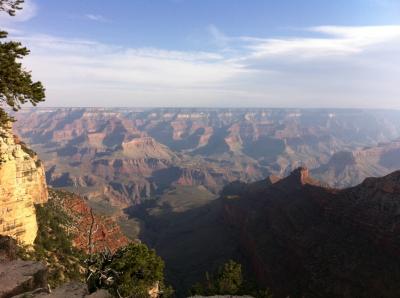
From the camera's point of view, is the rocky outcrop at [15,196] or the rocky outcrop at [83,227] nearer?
the rocky outcrop at [15,196]

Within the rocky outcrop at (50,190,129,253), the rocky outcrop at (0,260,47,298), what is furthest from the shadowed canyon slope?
the rocky outcrop at (0,260,47,298)

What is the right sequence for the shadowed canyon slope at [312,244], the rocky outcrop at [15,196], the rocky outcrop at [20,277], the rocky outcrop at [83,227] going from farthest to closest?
the rocky outcrop at [83,227]
the shadowed canyon slope at [312,244]
the rocky outcrop at [15,196]
the rocky outcrop at [20,277]

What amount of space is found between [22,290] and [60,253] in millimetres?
34545

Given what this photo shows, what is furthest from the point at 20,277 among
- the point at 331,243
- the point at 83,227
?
the point at 331,243

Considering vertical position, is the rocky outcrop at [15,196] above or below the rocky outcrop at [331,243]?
above

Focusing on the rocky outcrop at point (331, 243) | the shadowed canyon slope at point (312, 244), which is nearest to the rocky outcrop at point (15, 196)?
the shadowed canyon slope at point (312, 244)

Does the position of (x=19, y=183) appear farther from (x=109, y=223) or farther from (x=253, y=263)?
(x=253, y=263)

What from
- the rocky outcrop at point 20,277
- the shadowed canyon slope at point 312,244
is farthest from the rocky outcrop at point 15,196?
the shadowed canyon slope at point 312,244

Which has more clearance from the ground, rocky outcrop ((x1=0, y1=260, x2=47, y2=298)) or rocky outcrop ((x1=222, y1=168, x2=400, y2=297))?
rocky outcrop ((x1=0, y1=260, x2=47, y2=298))

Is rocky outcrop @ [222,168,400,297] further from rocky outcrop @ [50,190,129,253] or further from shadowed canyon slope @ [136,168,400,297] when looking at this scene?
rocky outcrop @ [50,190,129,253]

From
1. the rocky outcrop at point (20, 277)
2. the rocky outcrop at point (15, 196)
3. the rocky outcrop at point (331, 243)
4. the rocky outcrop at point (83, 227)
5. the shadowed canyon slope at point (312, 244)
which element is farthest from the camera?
the rocky outcrop at point (83, 227)

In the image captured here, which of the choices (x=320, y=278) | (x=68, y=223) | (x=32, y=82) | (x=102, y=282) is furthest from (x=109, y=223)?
(x=32, y=82)

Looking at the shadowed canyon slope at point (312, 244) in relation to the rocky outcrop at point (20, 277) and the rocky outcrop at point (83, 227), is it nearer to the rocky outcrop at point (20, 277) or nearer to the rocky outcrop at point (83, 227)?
the rocky outcrop at point (83, 227)

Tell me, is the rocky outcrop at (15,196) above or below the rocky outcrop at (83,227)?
above
